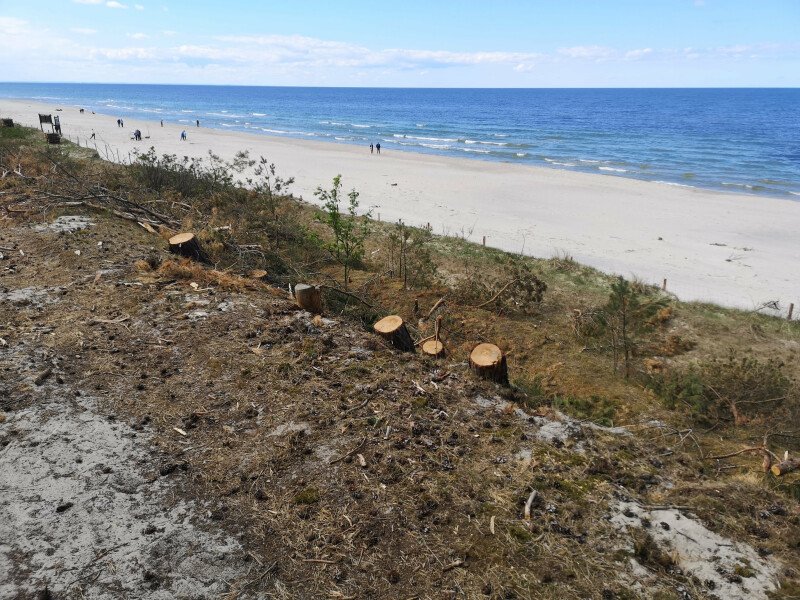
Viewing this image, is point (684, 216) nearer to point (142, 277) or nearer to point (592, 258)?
point (592, 258)

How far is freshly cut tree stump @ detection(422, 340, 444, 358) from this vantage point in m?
8.25

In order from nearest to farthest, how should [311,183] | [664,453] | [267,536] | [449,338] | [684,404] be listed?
[267,536], [664,453], [684,404], [449,338], [311,183]

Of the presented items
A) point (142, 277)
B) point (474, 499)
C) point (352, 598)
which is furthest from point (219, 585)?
point (142, 277)

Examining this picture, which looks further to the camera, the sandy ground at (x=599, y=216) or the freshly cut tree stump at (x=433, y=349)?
the sandy ground at (x=599, y=216)

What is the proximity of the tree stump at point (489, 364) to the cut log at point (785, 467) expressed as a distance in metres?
3.21

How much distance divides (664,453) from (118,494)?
571 cm

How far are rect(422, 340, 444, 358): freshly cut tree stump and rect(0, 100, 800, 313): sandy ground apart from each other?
32.3 feet

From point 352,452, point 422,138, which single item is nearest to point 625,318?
point 352,452

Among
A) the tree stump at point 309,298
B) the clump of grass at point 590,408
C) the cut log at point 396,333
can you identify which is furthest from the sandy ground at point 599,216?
the tree stump at point 309,298

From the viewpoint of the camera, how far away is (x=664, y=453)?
6.30 metres

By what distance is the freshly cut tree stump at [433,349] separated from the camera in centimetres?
825

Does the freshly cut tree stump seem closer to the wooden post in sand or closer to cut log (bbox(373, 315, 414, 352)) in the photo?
the wooden post in sand

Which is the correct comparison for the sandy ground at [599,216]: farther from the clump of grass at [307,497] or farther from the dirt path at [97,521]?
the dirt path at [97,521]

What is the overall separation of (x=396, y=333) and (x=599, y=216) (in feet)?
67.0
